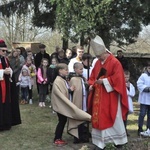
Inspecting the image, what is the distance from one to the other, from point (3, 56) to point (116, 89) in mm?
3081

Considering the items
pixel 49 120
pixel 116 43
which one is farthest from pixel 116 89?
pixel 116 43

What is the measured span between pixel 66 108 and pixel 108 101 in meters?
0.97

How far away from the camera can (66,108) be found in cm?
626

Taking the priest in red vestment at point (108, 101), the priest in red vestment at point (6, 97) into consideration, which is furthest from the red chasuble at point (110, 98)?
the priest in red vestment at point (6, 97)

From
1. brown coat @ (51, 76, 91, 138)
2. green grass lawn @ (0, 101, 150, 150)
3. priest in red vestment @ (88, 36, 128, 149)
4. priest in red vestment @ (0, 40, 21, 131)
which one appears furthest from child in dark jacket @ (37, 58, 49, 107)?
priest in red vestment @ (88, 36, 128, 149)

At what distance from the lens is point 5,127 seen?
7.52m

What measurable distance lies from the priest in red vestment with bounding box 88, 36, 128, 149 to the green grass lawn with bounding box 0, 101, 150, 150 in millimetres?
343

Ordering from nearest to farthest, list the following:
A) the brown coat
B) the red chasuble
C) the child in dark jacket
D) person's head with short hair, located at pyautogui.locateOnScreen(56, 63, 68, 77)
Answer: the red chasuble
the brown coat
person's head with short hair, located at pyautogui.locateOnScreen(56, 63, 68, 77)
the child in dark jacket

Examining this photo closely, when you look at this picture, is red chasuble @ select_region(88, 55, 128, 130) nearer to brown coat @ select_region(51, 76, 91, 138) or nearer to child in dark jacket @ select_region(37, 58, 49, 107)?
brown coat @ select_region(51, 76, 91, 138)

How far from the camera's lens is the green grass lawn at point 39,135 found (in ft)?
20.4

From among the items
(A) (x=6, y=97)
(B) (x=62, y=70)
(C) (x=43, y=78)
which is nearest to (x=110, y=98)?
(B) (x=62, y=70)

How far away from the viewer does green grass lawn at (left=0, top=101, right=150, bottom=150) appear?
245 inches

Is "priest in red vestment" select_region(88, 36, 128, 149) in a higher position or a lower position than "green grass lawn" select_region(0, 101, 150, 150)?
higher

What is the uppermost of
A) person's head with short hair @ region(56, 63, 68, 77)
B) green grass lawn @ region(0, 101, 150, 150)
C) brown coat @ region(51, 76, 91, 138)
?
person's head with short hair @ region(56, 63, 68, 77)
